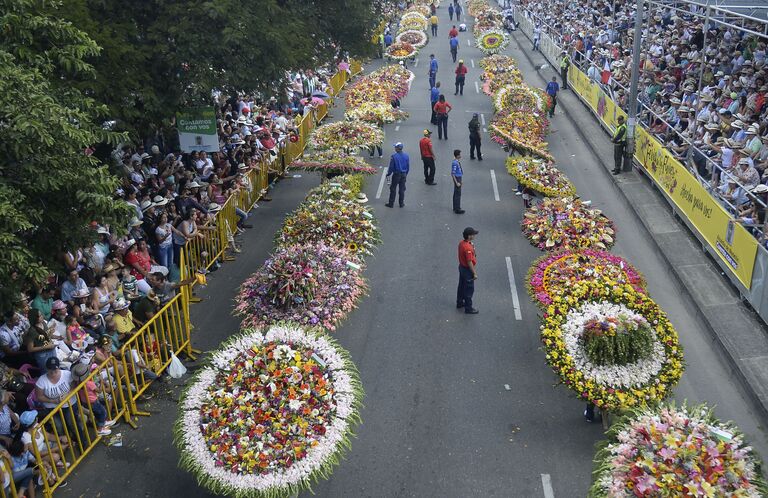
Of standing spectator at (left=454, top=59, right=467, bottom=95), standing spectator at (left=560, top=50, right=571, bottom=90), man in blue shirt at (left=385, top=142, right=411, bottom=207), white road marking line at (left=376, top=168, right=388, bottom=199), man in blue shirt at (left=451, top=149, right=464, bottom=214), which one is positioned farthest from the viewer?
standing spectator at (left=560, top=50, right=571, bottom=90)

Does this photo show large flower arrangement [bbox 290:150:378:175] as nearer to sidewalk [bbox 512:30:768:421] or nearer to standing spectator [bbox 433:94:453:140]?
sidewalk [bbox 512:30:768:421]

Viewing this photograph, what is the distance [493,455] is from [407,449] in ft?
3.61

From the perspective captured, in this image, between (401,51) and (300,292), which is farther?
(401,51)

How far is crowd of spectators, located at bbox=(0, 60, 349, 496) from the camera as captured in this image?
9188mm

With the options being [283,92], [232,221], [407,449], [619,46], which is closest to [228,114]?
[283,92]

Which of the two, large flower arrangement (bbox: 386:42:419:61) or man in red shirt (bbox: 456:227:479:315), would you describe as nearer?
man in red shirt (bbox: 456:227:479:315)

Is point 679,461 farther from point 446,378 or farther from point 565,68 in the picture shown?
point 565,68

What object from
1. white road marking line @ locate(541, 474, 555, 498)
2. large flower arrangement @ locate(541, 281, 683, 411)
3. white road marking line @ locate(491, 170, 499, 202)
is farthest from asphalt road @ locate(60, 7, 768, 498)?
large flower arrangement @ locate(541, 281, 683, 411)

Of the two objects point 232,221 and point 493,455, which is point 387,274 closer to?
point 232,221

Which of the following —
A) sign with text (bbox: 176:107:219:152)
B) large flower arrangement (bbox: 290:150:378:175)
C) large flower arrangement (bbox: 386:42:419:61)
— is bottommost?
large flower arrangement (bbox: 386:42:419:61)

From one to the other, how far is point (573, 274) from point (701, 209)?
5.68 m

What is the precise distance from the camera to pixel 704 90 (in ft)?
68.2

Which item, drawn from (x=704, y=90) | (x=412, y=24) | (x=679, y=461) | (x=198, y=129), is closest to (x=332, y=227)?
(x=198, y=129)

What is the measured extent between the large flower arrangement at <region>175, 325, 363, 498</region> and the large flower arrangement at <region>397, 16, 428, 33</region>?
43.0 meters
